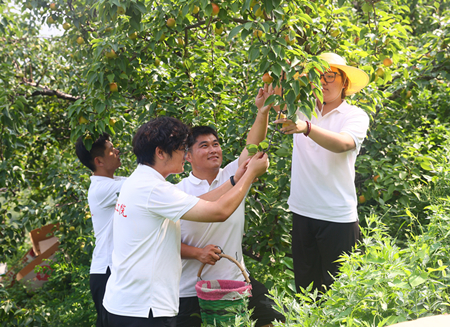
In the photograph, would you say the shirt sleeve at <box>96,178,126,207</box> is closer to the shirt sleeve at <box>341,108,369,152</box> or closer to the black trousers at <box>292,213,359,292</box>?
the black trousers at <box>292,213,359,292</box>

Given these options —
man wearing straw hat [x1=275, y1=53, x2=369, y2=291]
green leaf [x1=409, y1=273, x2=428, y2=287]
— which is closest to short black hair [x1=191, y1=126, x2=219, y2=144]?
man wearing straw hat [x1=275, y1=53, x2=369, y2=291]

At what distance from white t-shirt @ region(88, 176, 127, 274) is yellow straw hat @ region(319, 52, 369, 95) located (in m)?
1.60

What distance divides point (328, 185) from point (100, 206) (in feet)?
5.05

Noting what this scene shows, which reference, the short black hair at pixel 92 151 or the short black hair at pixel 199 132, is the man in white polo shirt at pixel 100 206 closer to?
the short black hair at pixel 92 151

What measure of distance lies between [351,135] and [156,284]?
127 cm

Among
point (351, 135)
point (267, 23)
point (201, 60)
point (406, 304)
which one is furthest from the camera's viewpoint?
point (201, 60)

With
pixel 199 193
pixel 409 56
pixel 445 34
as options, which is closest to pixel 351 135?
pixel 199 193

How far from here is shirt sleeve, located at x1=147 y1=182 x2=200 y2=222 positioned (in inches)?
65.9

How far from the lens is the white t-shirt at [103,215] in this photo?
2.58 meters

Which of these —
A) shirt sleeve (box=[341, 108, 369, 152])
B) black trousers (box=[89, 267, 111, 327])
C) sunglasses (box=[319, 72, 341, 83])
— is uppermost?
sunglasses (box=[319, 72, 341, 83])

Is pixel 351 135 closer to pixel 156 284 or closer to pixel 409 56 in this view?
pixel 156 284

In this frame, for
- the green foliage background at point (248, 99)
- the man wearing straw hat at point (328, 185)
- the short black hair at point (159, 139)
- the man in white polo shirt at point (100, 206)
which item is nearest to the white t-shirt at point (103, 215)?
the man in white polo shirt at point (100, 206)

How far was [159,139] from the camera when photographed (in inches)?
70.8

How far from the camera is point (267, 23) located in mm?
1638
